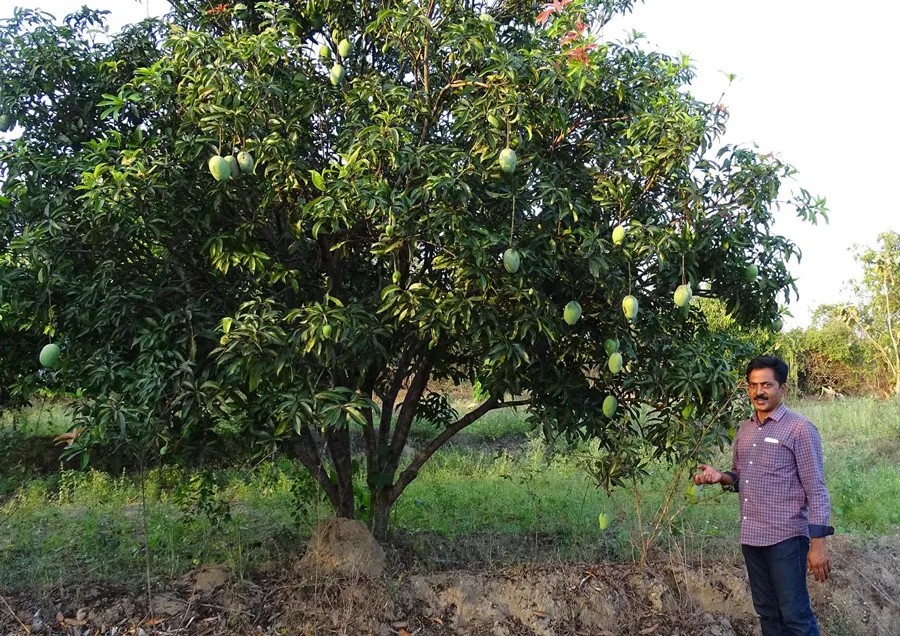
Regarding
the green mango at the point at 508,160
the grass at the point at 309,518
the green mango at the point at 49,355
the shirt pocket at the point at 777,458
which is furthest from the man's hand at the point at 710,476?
the green mango at the point at 49,355

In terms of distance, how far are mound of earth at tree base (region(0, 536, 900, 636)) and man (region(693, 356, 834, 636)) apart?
3.02ft

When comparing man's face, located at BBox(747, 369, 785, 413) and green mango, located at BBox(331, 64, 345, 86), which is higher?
green mango, located at BBox(331, 64, 345, 86)

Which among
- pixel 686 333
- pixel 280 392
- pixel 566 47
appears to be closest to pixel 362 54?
pixel 566 47

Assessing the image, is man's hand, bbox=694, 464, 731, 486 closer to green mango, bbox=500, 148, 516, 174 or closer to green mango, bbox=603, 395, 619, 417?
green mango, bbox=603, 395, 619, 417

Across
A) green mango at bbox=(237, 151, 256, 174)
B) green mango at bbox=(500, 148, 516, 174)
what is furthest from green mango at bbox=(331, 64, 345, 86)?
green mango at bbox=(500, 148, 516, 174)

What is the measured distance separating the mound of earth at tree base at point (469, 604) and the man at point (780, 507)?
3.02ft

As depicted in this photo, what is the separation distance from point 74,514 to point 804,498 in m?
5.09

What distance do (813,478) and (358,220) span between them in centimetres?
211

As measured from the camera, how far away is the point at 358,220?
124 inches

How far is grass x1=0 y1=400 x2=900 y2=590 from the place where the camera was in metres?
3.91

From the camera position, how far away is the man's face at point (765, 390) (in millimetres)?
2766

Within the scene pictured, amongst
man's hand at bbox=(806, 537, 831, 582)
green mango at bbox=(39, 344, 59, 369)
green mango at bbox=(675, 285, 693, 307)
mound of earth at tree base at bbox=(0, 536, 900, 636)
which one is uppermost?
green mango at bbox=(675, 285, 693, 307)

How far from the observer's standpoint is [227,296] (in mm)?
3270

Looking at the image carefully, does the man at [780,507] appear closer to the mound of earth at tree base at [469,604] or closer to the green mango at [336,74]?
the mound of earth at tree base at [469,604]
